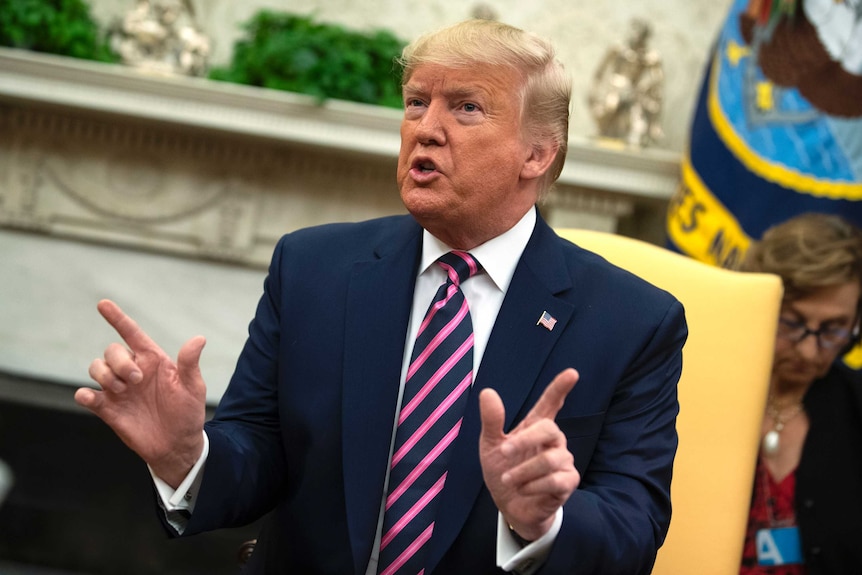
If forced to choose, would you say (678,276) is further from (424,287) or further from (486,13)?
(486,13)

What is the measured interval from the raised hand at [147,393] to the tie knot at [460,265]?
45 centimetres

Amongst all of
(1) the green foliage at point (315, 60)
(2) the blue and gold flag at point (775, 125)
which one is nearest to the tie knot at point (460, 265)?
(2) the blue and gold flag at point (775, 125)

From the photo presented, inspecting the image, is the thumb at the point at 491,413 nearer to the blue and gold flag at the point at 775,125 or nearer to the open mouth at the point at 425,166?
the open mouth at the point at 425,166

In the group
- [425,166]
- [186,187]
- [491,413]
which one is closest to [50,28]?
[186,187]

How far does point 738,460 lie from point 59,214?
3.19 m

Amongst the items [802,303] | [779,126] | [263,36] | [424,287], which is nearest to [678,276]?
[424,287]

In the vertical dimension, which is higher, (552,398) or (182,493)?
(552,398)

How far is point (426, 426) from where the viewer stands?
1.44m

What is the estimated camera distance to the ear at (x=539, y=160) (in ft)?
5.17

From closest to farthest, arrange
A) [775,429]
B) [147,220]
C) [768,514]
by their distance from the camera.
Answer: [768,514] < [775,429] < [147,220]

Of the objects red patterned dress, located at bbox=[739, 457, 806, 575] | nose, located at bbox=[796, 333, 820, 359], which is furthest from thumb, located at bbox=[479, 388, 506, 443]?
nose, located at bbox=[796, 333, 820, 359]

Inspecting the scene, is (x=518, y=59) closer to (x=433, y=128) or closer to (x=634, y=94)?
(x=433, y=128)

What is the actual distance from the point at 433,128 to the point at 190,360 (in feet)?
1.70

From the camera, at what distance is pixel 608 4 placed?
4129 millimetres
